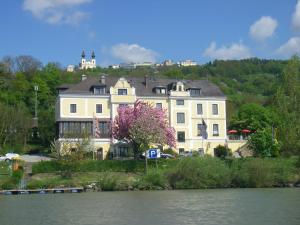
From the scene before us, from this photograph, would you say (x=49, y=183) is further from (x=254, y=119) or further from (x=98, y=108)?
(x=254, y=119)

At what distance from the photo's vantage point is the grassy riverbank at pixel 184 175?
186 ft

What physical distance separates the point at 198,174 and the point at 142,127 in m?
13.3

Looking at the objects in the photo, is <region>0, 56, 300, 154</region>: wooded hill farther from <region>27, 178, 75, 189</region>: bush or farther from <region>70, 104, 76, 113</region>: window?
<region>27, 178, 75, 189</region>: bush

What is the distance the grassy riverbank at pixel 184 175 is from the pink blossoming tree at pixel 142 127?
6.69 meters

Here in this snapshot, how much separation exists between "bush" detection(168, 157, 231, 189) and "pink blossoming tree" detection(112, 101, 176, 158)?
9.52m

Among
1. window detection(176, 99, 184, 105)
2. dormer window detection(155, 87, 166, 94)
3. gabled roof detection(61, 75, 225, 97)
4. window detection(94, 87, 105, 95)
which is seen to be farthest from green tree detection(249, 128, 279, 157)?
window detection(94, 87, 105, 95)

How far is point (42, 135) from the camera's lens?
286 ft

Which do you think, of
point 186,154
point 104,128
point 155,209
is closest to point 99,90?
point 104,128

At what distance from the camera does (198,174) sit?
56.9 m

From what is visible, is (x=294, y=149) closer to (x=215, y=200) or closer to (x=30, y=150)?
(x=215, y=200)

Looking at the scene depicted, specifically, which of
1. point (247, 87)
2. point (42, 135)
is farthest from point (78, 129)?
point (247, 87)

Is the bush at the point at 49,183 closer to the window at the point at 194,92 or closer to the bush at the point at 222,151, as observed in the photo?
the bush at the point at 222,151

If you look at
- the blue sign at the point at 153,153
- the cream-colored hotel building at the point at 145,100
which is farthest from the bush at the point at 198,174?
the cream-colored hotel building at the point at 145,100

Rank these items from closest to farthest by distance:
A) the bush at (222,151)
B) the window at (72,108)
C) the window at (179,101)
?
the window at (72,108) → the bush at (222,151) → the window at (179,101)
